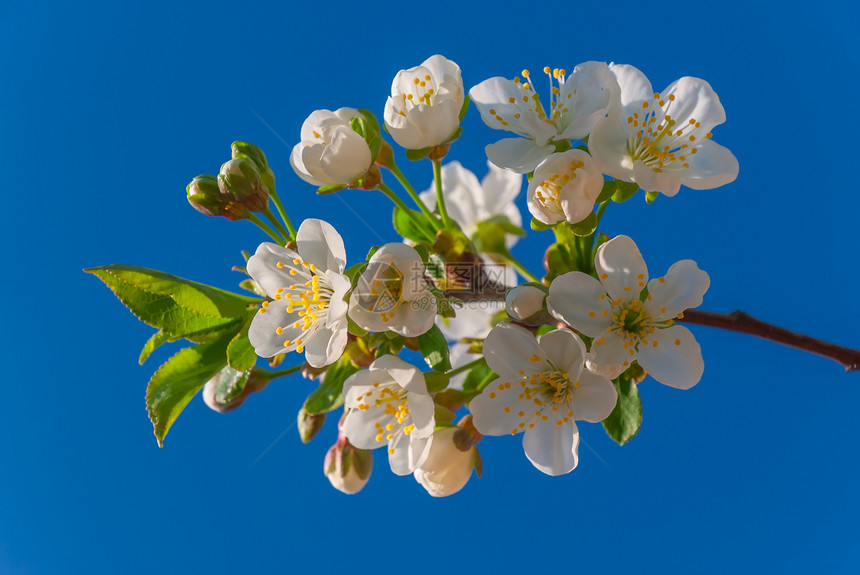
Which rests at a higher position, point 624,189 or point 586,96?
point 586,96

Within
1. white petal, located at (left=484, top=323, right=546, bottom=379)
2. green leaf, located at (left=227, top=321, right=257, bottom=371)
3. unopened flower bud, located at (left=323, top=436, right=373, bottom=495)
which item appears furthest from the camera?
unopened flower bud, located at (left=323, top=436, right=373, bottom=495)

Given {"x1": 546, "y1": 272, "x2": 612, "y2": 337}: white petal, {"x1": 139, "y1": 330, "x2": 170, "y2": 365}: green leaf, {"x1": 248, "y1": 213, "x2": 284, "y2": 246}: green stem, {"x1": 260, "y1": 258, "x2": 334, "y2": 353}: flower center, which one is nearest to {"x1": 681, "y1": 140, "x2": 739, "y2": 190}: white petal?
{"x1": 546, "y1": 272, "x2": 612, "y2": 337}: white petal

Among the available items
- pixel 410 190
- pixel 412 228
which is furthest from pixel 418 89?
pixel 412 228

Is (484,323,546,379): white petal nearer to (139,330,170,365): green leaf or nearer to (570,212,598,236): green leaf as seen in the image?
(570,212,598,236): green leaf

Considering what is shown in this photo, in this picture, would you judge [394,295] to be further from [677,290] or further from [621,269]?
[677,290]

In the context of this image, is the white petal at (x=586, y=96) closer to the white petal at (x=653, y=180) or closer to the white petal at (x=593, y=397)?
the white petal at (x=653, y=180)

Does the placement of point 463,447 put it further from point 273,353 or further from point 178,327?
point 178,327

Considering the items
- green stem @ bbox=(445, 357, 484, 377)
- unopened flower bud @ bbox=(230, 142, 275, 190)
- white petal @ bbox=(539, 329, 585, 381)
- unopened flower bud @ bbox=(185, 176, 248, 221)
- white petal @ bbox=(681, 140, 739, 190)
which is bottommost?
green stem @ bbox=(445, 357, 484, 377)
